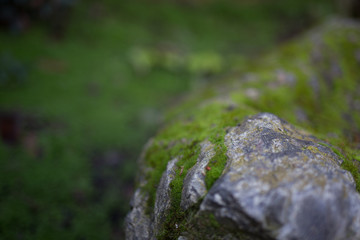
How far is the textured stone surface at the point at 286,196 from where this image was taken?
293 cm

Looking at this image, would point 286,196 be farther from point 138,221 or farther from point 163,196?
point 138,221

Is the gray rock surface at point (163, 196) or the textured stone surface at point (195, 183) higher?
the textured stone surface at point (195, 183)

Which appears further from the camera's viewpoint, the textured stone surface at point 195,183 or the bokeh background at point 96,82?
the bokeh background at point 96,82

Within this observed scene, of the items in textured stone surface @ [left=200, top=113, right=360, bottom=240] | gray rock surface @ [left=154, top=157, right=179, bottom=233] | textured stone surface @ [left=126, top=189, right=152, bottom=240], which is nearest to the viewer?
textured stone surface @ [left=200, top=113, right=360, bottom=240]

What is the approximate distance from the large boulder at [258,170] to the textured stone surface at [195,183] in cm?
2

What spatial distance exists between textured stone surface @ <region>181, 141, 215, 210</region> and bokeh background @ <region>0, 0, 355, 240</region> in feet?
12.4

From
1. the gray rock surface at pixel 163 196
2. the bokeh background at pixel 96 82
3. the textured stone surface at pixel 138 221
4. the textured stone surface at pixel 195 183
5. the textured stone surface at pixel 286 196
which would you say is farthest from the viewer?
the bokeh background at pixel 96 82

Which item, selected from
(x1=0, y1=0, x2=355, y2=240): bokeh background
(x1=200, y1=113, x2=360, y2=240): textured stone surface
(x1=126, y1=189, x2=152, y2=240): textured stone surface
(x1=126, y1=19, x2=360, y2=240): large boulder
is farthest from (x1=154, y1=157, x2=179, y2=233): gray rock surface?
(x1=0, y1=0, x2=355, y2=240): bokeh background

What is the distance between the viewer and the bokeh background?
22.9 feet

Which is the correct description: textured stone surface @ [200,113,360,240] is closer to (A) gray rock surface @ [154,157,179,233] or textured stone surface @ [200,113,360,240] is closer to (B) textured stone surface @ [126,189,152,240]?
(A) gray rock surface @ [154,157,179,233]

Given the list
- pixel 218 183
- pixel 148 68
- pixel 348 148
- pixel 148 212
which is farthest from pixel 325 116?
pixel 148 68

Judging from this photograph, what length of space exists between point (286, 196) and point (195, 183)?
132 cm

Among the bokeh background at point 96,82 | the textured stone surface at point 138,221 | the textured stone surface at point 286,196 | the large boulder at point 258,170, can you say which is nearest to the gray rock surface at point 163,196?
the large boulder at point 258,170

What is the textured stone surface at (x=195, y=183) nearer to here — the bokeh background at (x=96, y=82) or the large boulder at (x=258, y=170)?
the large boulder at (x=258, y=170)
